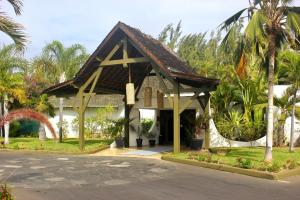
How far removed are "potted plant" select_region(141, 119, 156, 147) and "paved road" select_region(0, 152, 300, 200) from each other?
7204 millimetres

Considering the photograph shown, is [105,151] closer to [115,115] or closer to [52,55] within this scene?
[115,115]

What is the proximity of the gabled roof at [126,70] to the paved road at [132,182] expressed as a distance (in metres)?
4.16

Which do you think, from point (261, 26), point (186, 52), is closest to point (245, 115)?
point (261, 26)

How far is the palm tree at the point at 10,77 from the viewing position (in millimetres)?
22100

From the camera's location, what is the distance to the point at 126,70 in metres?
21.2

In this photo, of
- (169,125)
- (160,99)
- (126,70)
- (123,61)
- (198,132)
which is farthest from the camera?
(169,125)

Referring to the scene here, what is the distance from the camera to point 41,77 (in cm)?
3122

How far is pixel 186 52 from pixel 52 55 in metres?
24.5

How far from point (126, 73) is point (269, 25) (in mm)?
9673

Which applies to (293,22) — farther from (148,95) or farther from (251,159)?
(148,95)

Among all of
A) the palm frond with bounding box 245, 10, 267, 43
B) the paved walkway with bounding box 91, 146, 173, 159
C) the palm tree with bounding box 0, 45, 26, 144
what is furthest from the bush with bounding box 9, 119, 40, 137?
the palm frond with bounding box 245, 10, 267, 43

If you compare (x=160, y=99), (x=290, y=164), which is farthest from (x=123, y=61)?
(x=290, y=164)

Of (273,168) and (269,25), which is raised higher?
(269,25)

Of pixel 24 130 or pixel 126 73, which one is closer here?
pixel 126 73
